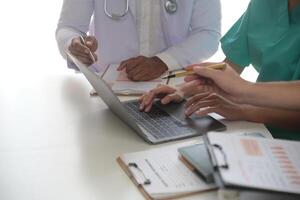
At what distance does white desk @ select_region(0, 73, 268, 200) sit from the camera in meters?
0.74

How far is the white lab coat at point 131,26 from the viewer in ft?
4.99

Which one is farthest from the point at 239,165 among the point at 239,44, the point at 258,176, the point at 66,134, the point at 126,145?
the point at 239,44

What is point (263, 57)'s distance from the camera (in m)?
1.24

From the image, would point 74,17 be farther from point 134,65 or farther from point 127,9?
point 134,65

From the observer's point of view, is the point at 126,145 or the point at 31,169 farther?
the point at 126,145

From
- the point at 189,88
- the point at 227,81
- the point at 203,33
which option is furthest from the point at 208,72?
the point at 203,33

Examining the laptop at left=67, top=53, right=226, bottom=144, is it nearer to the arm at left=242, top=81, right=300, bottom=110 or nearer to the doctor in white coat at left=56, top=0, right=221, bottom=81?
the arm at left=242, top=81, right=300, bottom=110

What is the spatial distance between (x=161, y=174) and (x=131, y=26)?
0.90 metres

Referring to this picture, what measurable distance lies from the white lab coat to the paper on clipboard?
0.69 feet

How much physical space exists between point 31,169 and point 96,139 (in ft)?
0.59

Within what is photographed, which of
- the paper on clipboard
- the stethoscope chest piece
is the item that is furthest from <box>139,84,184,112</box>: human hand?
the stethoscope chest piece

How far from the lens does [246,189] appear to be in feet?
1.99

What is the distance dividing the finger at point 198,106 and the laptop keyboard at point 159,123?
0.04 metres

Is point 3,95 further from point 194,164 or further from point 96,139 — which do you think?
point 194,164
